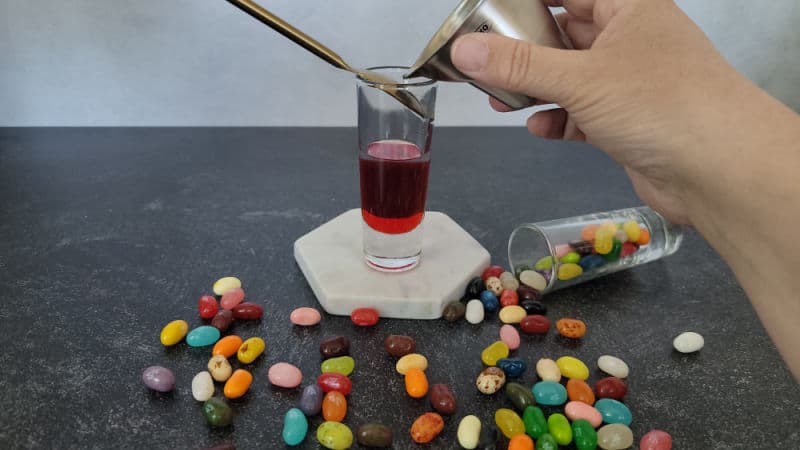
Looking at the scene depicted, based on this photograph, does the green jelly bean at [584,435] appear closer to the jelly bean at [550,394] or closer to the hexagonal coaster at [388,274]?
the jelly bean at [550,394]

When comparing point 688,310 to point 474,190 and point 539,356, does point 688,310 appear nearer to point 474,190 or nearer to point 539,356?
point 539,356

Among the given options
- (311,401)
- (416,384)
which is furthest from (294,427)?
(416,384)

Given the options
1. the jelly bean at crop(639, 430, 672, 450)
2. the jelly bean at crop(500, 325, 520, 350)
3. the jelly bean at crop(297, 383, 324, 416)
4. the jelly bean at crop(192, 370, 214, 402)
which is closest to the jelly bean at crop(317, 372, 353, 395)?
the jelly bean at crop(297, 383, 324, 416)

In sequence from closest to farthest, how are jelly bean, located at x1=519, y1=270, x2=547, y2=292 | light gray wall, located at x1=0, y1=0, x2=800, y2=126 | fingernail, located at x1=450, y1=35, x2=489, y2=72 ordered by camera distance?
fingernail, located at x1=450, y1=35, x2=489, y2=72 < jelly bean, located at x1=519, y1=270, x2=547, y2=292 < light gray wall, located at x1=0, y1=0, x2=800, y2=126

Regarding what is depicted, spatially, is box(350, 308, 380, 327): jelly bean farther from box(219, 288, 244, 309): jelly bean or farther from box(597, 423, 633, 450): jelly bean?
box(597, 423, 633, 450): jelly bean

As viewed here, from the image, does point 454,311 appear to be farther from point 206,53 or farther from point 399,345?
point 206,53

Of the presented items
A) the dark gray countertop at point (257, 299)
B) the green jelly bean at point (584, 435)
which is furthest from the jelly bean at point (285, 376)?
the green jelly bean at point (584, 435)

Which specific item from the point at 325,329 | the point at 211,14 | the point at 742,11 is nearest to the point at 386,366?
the point at 325,329
